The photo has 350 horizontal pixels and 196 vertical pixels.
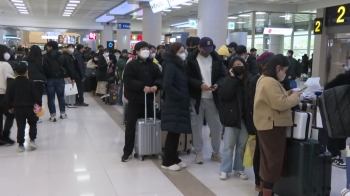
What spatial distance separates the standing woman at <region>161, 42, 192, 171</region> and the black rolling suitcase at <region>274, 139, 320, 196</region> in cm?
133

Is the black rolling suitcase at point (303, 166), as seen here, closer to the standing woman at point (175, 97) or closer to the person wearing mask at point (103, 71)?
the standing woman at point (175, 97)

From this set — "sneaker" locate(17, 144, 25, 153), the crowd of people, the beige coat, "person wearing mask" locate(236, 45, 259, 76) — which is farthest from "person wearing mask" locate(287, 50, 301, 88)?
"sneaker" locate(17, 144, 25, 153)

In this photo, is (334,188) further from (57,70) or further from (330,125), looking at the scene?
(57,70)

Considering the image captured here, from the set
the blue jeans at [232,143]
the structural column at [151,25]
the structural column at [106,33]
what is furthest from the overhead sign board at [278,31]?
the blue jeans at [232,143]

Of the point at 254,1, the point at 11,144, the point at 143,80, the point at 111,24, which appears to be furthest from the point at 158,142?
the point at 111,24

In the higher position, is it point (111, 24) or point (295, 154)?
point (111, 24)

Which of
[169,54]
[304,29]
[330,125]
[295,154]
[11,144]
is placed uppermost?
[304,29]

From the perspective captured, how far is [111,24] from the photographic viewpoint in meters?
28.0

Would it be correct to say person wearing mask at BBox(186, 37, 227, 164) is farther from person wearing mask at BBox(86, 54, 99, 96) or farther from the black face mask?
person wearing mask at BBox(86, 54, 99, 96)

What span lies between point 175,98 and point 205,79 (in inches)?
24.5

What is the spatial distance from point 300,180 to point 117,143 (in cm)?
327

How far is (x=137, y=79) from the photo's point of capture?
15.8 feet

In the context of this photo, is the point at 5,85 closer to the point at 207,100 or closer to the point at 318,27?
the point at 207,100

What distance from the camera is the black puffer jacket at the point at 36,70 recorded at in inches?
277
